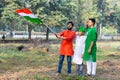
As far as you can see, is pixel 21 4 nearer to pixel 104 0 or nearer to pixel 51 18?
pixel 51 18

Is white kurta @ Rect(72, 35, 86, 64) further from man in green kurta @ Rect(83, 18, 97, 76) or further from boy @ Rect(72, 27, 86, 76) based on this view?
man in green kurta @ Rect(83, 18, 97, 76)

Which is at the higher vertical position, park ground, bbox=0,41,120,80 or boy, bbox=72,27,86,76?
boy, bbox=72,27,86,76

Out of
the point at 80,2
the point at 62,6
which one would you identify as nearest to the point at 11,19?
the point at 62,6

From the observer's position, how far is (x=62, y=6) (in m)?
43.4

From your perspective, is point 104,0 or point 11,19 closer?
point 11,19

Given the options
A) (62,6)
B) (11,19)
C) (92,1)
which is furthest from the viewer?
(92,1)

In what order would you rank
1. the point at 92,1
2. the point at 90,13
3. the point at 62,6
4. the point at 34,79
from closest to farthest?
the point at 34,79
the point at 62,6
the point at 90,13
the point at 92,1

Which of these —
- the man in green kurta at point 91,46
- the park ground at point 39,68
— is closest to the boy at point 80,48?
the man in green kurta at point 91,46

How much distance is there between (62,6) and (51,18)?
3359 mm

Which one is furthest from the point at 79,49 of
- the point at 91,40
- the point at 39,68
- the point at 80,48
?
the point at 39,68

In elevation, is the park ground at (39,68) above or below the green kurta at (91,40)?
below

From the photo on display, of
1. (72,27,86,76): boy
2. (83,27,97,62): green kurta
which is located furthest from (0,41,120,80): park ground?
(83,27,97,62): green kurta

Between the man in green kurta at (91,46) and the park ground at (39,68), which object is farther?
the park ground at (39,68)

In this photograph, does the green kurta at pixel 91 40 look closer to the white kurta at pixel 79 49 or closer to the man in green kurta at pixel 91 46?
the man in green kurta at pixel 91 46
